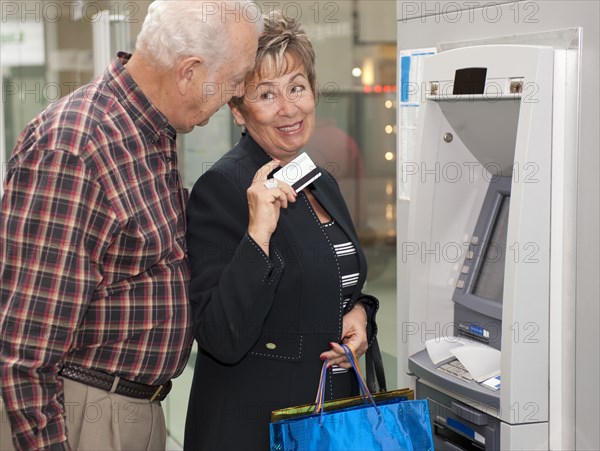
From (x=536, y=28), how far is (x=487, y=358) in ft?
2.87

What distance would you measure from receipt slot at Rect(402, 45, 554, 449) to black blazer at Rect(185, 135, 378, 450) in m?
0.38

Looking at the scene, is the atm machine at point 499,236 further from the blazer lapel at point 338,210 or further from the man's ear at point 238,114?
the man's ear at point 238,114

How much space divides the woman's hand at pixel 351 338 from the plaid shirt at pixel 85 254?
1.41 ft

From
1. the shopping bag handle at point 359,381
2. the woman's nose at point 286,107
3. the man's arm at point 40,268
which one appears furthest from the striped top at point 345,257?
the man's arm at point 40,268

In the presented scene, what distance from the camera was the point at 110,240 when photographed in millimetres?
1646

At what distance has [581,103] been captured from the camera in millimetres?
2029

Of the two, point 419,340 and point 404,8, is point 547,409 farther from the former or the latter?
point 404,8

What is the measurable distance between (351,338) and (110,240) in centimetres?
74

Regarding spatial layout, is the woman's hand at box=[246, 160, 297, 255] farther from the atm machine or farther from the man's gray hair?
the atm machine

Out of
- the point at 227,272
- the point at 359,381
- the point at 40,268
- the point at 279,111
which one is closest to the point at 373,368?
the point at 359,381

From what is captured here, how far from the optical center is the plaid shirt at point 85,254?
1600 millimetres

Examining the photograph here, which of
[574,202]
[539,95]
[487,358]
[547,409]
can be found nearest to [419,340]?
[487,358]

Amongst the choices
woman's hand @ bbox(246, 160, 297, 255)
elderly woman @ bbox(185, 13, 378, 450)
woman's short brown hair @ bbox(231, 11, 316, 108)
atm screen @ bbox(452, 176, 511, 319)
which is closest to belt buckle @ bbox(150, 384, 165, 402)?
elderly woman @ bbox(185, 13, 378, 450)

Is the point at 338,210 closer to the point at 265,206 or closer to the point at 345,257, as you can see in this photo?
the point at 345,257
